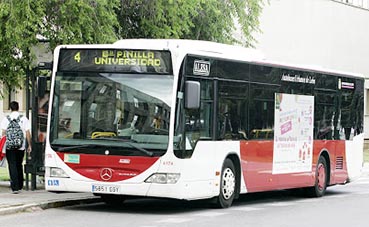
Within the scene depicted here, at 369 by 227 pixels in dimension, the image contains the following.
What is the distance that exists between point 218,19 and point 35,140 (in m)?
6.12

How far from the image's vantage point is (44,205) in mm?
16078

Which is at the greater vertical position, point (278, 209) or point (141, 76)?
point (141, 76)

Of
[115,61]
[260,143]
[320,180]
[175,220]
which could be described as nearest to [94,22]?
[115,61]

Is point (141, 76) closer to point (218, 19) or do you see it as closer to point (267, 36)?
point (218, 19)

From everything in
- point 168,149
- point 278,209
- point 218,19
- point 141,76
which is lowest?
point 278,209

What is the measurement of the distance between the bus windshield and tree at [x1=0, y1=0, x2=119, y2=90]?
2.27 m

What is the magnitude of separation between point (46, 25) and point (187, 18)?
3.38 meters

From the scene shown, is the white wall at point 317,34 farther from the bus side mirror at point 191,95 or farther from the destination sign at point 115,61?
the bus side mirror at point 191,95

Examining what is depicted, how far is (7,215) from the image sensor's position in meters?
15.0

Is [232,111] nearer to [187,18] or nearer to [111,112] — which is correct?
[111,112]

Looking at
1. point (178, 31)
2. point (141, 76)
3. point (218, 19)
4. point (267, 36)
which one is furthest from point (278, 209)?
point (267, 36)

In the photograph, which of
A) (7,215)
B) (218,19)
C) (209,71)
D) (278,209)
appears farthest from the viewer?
(218,19)

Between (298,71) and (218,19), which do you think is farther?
(218,19)

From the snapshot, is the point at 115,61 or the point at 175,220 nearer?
the point at 175,220
